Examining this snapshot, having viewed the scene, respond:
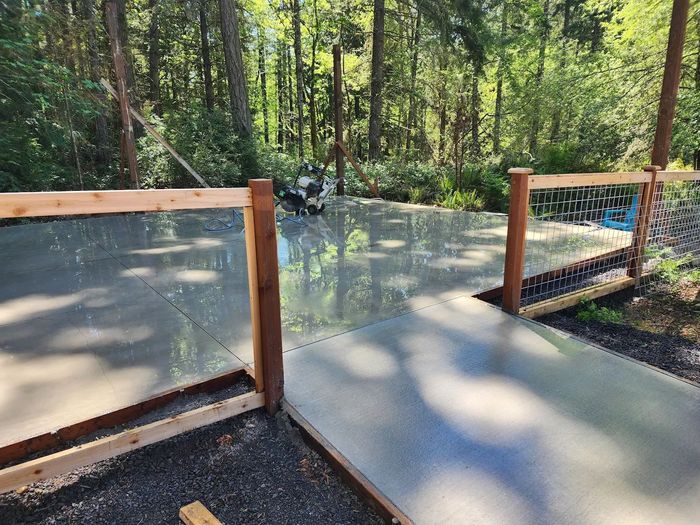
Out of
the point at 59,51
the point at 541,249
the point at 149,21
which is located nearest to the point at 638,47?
the point at 541,249

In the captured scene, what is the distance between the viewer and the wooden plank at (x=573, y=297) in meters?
3.09

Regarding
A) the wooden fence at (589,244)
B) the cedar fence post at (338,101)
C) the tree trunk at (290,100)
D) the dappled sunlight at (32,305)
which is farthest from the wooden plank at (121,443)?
the tree trunk at (290,100)

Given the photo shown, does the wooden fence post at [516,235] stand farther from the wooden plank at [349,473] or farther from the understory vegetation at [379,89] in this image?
the understory vegetation at [379,89]

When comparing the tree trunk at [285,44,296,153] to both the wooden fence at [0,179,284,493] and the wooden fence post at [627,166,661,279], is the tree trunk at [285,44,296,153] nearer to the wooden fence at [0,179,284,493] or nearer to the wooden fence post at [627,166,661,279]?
the wooden fence post at [627,166,661,279]

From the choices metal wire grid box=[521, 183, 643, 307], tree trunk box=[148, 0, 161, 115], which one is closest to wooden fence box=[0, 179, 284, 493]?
metal wire grid box=[521, 183, 643, 307]

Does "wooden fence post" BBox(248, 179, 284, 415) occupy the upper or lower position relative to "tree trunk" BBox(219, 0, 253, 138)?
lower

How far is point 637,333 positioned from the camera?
9.86ft

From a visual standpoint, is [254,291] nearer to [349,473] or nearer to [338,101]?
[349,473]

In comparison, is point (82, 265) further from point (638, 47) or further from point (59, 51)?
point (638, 47)

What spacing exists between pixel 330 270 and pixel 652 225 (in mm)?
2838

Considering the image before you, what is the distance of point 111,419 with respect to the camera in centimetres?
182

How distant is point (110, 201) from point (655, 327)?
351cm

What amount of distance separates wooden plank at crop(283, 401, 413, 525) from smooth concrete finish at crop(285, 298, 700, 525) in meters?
0.03

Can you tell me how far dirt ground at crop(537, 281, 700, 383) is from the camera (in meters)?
2.62
